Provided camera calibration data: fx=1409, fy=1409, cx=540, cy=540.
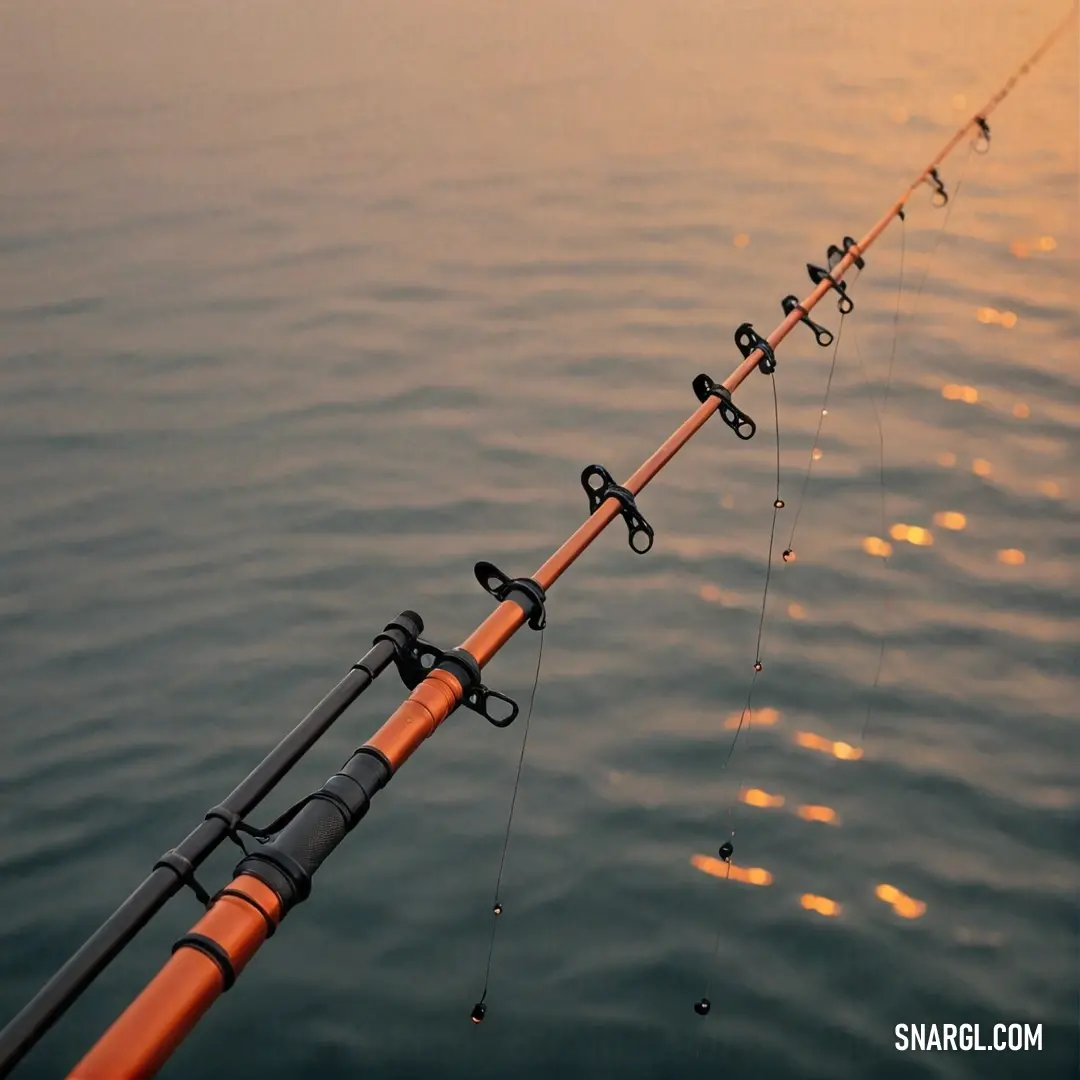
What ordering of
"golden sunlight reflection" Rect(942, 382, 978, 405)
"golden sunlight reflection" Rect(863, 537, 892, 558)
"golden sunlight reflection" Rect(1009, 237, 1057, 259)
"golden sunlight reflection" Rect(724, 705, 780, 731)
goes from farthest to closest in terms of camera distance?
"golden sunlight reflection" Rect(1009, 237, 1057, 259)
"golden sunlight reflection" Rect(942, 382, 978, 405)
"golden sunlight reflection" Rect(863, 537, 892, 558)
"golden sunlight reflection" Rect(724, 705, 780, 731)

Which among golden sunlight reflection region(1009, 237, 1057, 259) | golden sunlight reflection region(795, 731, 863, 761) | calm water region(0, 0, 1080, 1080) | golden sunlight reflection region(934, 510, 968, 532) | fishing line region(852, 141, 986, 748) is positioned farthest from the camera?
golden sunlight reflection region(1009, 237, 1057, 259)

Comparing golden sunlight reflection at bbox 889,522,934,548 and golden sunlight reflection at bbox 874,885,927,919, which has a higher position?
golden sunlight reflection at bbox 889,522,934,548

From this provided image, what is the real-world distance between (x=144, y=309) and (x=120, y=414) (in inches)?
105

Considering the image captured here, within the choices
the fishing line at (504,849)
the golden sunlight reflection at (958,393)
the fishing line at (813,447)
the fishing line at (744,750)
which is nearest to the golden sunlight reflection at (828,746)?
the fishing line at (744,750)

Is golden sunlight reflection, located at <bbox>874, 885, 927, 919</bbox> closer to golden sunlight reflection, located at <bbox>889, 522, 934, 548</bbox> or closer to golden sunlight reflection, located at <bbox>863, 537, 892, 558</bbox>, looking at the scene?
golden sunlight reflection, located at <bbox>863, 537, 892, 558</bbox>

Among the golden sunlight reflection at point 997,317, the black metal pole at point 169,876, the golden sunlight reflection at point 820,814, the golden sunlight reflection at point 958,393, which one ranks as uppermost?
the golden sunlight reflection at point 997,317

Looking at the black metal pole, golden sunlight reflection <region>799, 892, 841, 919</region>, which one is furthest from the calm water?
the black metal pole

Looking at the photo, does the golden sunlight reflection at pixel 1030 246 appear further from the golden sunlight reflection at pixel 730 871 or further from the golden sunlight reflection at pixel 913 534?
the golden sunlight reflection at pixel 730 871

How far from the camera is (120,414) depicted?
1459 centimetres

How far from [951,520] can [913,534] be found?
0.42m

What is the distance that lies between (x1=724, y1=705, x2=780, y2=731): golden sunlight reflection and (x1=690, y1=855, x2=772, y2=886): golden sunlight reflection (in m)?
1.32

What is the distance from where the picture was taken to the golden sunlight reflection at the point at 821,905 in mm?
8727

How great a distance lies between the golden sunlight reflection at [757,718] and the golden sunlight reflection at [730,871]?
1.32 m

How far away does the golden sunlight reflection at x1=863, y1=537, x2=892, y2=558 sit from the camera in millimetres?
11977
